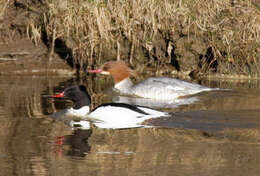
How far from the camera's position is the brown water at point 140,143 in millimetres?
6957

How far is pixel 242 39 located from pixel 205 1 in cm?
134

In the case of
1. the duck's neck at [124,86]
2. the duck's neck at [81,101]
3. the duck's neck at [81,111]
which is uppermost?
the duck's neck at [81,101]

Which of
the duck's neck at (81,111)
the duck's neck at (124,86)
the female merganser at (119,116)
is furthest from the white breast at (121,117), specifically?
the duck's neck at (124,86)

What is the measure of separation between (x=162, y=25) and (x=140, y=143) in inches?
301

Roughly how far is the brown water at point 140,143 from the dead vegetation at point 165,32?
341 cm

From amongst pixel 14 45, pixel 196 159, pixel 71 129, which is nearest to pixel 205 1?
pixel 14 45

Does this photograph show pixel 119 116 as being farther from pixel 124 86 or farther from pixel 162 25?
pixel 162 25

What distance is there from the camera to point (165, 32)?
1563cm

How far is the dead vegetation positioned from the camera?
15.2m

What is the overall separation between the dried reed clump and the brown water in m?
3.38

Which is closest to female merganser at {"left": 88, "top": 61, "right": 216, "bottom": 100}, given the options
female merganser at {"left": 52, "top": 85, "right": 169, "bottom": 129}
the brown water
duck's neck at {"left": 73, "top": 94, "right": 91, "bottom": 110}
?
the brown water

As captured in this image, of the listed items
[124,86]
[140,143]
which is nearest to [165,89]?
[124,86]

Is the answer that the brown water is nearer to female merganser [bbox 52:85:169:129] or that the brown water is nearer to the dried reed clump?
female merganser [bbox 52:85:169:129]

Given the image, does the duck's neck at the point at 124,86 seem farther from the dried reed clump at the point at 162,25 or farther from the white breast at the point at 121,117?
the white breast at the point at 121,117
